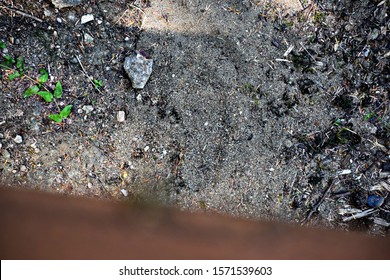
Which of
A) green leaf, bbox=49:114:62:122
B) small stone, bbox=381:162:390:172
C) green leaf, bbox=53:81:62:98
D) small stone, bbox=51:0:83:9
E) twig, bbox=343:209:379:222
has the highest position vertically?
small stone, bbox=51:0:83:9

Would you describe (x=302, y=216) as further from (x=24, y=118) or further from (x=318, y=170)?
(x=24, y=118)

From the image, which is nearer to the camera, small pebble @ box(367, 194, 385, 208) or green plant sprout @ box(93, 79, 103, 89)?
green plant sprout @ box(93, 79, 103, 89)

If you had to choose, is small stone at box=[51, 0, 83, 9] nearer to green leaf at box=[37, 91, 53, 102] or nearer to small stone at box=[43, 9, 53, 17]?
small stone at box=[43, 9, 53, 17]

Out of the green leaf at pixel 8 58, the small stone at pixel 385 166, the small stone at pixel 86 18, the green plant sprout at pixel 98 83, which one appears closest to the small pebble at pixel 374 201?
the small stone at pixel 385 166

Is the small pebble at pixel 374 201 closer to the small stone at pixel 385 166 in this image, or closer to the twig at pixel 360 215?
the twig at pixel 360 215

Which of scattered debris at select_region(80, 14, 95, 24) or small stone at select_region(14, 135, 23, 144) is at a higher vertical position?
scattered debris at select_region(80, 14, 95, 24)

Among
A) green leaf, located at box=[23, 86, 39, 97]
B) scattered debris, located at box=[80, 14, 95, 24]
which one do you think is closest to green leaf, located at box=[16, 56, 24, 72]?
green leaf, located at box=[23, 86, 39, 97]

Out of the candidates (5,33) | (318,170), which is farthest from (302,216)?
(5,33)
